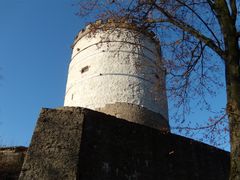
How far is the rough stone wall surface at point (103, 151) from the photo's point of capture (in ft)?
14.8

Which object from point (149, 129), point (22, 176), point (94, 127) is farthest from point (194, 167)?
point (22, 176)

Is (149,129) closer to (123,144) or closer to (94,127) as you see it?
(123,144)

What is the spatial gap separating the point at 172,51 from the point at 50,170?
121 inches

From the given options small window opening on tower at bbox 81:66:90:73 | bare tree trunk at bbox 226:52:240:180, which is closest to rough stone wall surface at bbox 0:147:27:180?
bare tree trunk at bbox 226:52:240:180

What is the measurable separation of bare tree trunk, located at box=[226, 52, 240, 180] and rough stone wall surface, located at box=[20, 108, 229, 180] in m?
1.89

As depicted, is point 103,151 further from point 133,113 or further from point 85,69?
point 85,69

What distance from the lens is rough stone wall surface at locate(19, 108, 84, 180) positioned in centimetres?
438

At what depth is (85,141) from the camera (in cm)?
485

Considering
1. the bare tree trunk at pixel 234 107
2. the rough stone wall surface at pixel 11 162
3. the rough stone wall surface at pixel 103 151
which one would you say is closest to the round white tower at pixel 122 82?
the rough stone wall surface at pixel 103 151

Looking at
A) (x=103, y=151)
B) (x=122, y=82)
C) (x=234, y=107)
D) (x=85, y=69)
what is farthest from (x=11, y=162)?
(x=85, y=69)

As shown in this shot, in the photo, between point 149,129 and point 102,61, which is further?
point 102,61

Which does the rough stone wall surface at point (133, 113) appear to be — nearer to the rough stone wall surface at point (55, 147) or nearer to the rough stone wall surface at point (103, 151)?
the rough stone wall surface at point (103, 151)

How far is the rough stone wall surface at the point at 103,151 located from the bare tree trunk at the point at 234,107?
189 cm

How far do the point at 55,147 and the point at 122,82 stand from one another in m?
4.18
